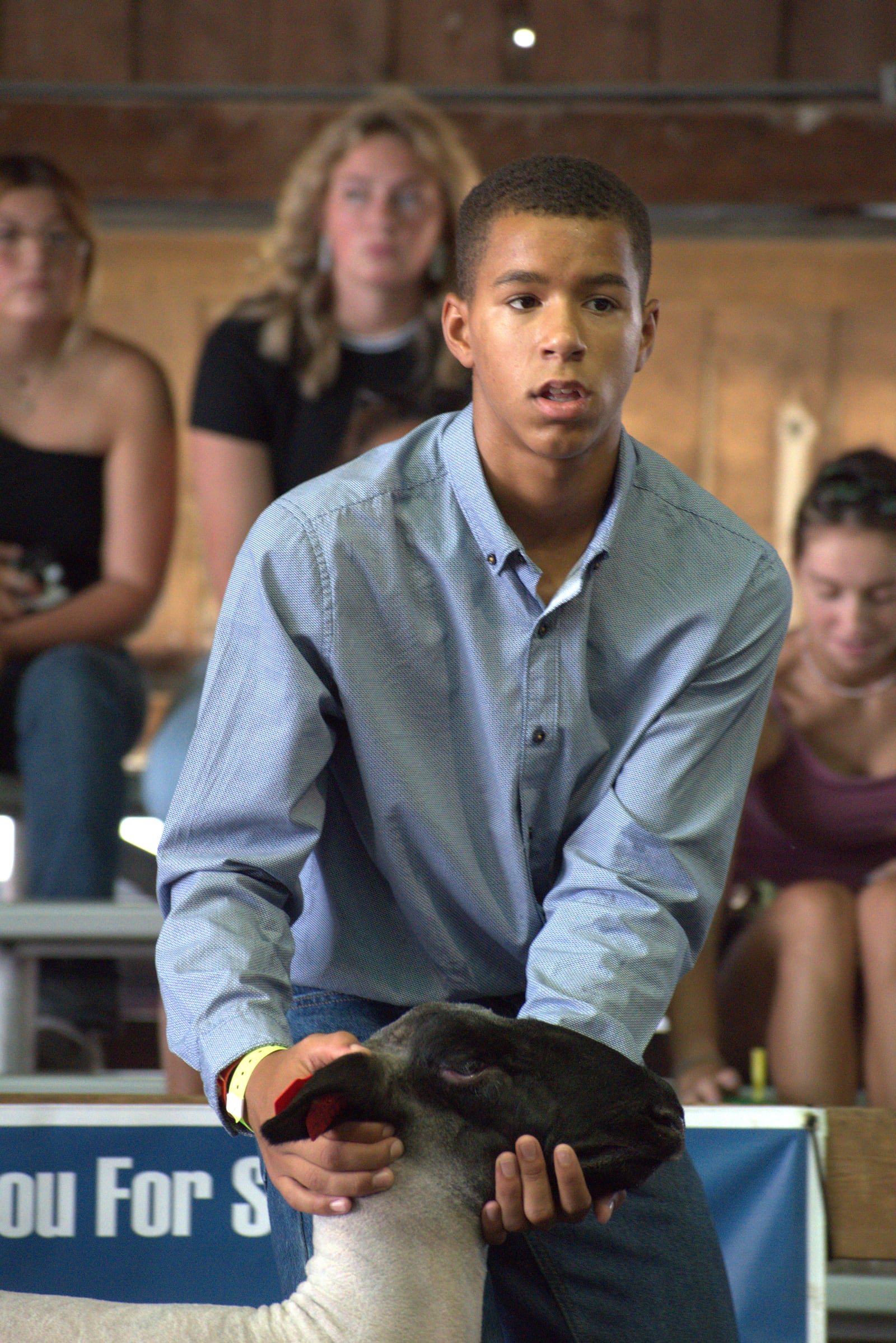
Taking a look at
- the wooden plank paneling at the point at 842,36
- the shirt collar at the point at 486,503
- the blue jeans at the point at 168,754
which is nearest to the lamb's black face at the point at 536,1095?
the shirt collar at the point at 486,503

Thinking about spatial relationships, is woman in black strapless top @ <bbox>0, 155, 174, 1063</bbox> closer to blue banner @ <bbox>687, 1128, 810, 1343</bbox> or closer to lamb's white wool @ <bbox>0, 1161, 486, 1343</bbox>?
blue banner @ <bbox>687, 1128, 810, 1343</bbox>

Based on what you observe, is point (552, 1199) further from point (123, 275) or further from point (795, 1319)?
point (123, 275)

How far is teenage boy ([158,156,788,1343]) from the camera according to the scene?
4.23 ft

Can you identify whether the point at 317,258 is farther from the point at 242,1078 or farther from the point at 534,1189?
the point at 534,1189

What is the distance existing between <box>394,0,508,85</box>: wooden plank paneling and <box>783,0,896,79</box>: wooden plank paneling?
2.05ft

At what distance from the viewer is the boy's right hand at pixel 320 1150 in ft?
3.61

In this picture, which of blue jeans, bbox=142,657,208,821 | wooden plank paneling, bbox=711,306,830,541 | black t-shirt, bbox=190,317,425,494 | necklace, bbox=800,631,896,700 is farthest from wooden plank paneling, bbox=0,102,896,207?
blue jeans, bbox=142,657,208,821

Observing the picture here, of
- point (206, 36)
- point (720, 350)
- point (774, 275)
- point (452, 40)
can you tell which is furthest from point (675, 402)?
point (206, 36)

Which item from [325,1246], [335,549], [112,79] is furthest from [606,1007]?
[112,79]

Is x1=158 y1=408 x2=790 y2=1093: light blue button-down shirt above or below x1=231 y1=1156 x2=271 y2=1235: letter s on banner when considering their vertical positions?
above

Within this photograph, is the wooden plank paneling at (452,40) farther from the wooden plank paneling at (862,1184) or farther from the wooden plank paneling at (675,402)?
the wooden plank paneling at (862,1184)

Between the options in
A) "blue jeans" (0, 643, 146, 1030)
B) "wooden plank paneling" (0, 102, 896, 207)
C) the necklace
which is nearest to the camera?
"blue jeans" (0, 643, 146, 1030)

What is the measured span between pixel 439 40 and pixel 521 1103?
270 cm

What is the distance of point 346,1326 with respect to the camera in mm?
1157
